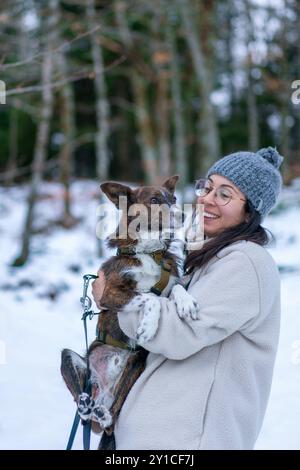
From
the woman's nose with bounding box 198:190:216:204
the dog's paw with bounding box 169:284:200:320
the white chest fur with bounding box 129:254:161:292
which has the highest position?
the woman's nose with bounding box 198:190:216:204

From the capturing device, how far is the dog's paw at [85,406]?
9.30 ft

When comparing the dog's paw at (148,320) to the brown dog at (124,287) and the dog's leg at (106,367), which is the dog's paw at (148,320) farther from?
the dog's leg at (106,367)

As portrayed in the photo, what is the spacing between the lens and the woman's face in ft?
8.95

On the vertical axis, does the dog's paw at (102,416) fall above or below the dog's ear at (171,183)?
below

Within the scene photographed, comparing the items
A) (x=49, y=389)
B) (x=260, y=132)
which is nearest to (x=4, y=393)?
(x=49, y=389)

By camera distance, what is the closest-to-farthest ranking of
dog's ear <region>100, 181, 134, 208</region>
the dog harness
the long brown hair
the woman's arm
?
the woman's arm < the long brown hair < the dog harness < dog's ear <region>100, 181, 134, 208</region>

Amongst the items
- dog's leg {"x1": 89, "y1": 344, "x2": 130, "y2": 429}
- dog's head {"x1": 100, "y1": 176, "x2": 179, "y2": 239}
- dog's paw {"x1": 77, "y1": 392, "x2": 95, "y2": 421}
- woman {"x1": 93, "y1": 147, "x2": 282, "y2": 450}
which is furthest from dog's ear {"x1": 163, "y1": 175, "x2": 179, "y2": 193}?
dog's paw {"x1": 77, "y1": 392, "x2": 95, "y2": 421}

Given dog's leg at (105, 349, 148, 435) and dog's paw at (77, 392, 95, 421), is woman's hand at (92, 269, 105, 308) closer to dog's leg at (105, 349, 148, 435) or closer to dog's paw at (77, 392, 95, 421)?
dog's leg at (105, 349, 148, 435)

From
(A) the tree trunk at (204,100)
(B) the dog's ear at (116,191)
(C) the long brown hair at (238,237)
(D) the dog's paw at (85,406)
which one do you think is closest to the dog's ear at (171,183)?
(B) the dog's ear at (116,191)

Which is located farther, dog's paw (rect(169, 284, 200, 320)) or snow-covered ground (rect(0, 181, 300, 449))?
snow-covered ground (rect(0, 181, 300, 449))

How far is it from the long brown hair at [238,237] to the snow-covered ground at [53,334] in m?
2.59

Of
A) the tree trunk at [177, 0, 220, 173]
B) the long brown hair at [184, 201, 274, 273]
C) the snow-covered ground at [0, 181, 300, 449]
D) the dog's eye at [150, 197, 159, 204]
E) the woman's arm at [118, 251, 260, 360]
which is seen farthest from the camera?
the tree trunk at [177, 0, 220, 173]

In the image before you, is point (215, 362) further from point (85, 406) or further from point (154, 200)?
point (154, 200)

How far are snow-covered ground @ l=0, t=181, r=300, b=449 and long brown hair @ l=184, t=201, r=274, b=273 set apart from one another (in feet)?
8.49
